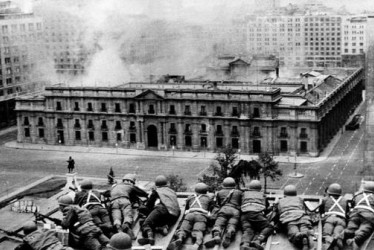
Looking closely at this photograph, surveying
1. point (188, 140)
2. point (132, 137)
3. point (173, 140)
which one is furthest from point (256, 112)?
point (132, 137)

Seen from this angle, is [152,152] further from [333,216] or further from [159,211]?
[333,216]

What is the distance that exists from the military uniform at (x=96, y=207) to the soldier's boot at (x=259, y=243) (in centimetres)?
428

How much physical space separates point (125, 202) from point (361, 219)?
7.12 m

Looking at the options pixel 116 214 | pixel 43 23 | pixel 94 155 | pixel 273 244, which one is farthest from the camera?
pixel 43 23

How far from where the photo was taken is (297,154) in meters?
111

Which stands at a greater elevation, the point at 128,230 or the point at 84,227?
the point at 84,227

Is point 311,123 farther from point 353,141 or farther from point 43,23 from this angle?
point 43,23

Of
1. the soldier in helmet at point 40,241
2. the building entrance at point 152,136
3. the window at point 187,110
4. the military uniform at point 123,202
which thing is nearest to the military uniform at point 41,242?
the soldier in helmet at point 40,241

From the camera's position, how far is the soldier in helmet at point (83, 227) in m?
18.1

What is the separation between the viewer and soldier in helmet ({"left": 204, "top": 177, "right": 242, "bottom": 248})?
17891 millimetres

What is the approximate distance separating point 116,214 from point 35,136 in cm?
11193

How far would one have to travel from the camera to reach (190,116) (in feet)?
382

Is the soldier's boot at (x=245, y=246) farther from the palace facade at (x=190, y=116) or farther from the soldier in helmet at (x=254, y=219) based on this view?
the palace facade at (x=190, y=116)

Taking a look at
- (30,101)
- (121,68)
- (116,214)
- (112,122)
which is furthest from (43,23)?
(116,214)
